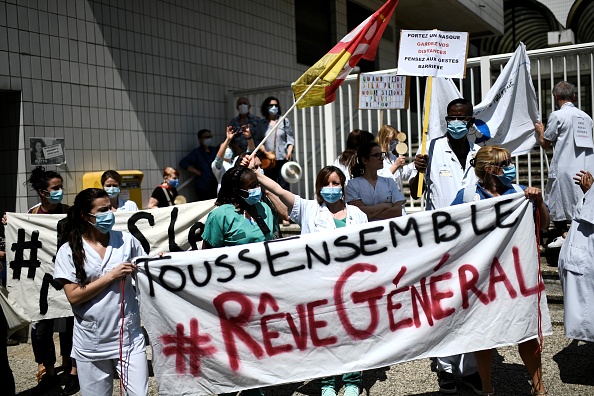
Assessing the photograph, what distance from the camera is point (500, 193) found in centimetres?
491

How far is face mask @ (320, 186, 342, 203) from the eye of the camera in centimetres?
486

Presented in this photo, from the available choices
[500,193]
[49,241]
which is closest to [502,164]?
[500,193]

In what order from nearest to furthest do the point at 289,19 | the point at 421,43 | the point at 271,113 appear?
the point at 421,43
the point at 271,113
the point at 289,19

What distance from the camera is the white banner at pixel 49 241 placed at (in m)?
6.25

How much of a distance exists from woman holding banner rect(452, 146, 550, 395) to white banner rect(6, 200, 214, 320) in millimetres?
3058

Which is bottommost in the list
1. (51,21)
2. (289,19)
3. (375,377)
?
(375,377)

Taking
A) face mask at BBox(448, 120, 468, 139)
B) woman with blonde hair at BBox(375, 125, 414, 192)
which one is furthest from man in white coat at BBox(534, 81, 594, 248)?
face mask at BBox(448, 120, 468, 139)

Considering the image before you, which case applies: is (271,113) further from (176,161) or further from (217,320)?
(217,320)

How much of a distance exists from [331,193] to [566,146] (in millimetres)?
3544

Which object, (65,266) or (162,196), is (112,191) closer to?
(162,196)

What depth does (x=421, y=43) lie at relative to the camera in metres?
6.34

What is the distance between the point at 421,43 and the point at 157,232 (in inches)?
124

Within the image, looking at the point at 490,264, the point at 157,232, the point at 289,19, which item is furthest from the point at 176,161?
→ the point at 490,264

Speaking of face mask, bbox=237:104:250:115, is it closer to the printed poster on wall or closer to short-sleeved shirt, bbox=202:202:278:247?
the printed poster on wall
